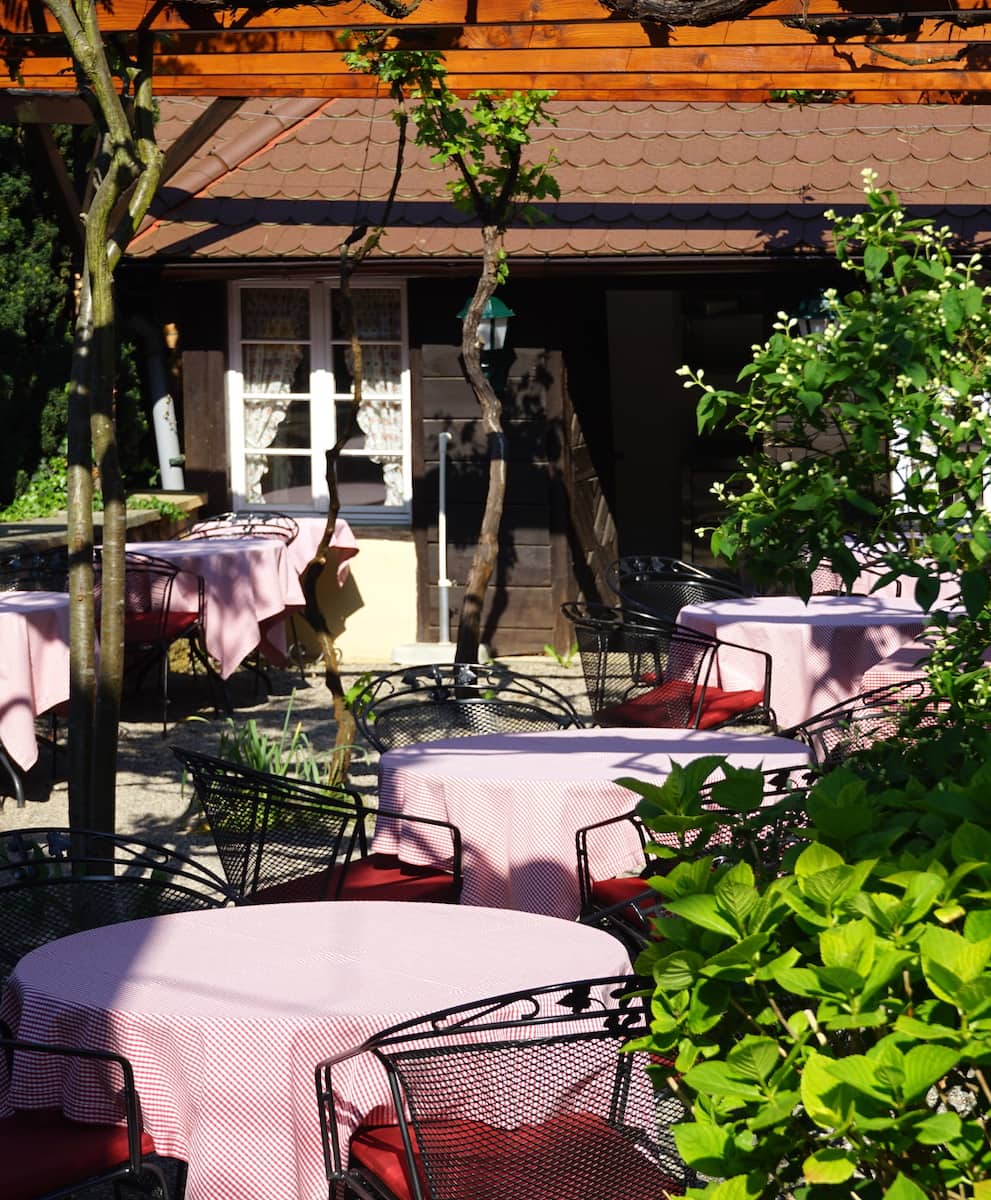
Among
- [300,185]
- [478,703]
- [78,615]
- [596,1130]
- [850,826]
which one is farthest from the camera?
[300,185]

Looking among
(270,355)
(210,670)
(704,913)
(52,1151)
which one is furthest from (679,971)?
(270,355)

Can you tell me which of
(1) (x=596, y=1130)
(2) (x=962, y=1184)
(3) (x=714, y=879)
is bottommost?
(1) (x=596, y=1130)

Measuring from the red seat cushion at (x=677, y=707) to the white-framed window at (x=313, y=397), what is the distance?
14.6 feet

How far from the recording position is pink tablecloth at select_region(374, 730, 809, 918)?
14.5ft

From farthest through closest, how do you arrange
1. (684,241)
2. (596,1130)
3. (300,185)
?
(300,185) → (684,241) → (596,1130)

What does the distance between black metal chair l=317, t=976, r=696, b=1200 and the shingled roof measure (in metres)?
7.98

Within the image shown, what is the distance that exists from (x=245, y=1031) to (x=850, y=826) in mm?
1283

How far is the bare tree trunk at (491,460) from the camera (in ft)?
24.9

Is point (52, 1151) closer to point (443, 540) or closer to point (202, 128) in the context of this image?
point (443, 540)

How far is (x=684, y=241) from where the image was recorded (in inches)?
407

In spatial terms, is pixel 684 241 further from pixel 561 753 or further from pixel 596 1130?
pixel 596 1130

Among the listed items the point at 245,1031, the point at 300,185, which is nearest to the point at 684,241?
the point at 300,185

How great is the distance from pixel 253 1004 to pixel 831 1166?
5.07 ft

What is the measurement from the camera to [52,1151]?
116 inches
